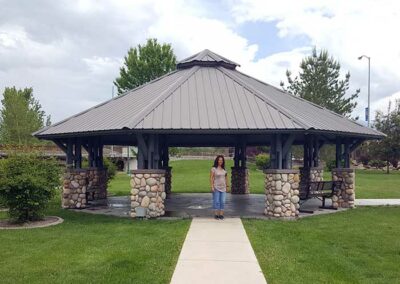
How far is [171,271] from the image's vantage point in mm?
6523

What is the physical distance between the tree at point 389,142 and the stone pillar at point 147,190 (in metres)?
34.0

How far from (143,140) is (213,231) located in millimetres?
3531

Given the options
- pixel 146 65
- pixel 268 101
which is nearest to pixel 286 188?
pixel 268 101

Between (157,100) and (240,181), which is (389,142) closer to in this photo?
(240,181)

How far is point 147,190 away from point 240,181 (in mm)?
8898

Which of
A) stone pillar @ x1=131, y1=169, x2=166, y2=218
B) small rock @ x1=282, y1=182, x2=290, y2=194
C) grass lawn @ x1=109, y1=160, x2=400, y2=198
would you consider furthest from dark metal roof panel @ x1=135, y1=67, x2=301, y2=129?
grass lawn @ x1=109, y1=160, x2=400, y2=198

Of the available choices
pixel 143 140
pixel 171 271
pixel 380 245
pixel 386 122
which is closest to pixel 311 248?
pixel 380 245

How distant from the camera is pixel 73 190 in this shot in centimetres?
1445

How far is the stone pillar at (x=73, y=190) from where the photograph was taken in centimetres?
1445

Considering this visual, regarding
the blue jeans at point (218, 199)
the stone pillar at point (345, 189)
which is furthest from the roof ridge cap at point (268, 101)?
the stone pillar at point (345, 189)

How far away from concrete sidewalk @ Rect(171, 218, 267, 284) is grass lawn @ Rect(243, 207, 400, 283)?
0.22 m

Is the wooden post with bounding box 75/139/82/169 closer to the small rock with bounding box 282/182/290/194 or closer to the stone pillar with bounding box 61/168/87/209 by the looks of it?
the stone pillar with bounding box 61/168/87/209

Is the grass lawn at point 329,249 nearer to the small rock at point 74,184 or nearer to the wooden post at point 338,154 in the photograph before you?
the wooden post at point 338,154

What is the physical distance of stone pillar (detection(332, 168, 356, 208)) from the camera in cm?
1480
